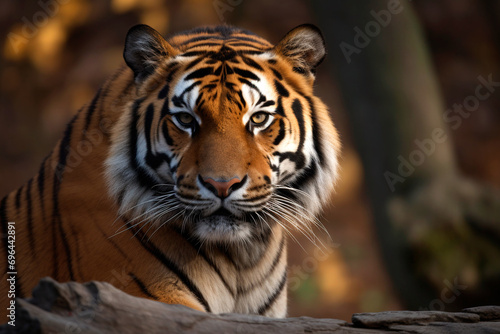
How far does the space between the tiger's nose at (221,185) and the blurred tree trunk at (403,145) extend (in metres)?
2.53

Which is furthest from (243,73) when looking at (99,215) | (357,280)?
(357,280)

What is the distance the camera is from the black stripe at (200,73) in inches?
99.5

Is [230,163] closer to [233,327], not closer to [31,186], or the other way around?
[233,327]

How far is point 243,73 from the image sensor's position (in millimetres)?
2549

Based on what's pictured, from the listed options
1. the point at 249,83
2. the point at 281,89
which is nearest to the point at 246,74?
the point at 249,83

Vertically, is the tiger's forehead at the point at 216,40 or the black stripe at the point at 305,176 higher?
the tiger's forehead at the point at 216,40

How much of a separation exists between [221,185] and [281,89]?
59cm

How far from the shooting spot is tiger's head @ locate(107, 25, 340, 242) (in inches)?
92.6

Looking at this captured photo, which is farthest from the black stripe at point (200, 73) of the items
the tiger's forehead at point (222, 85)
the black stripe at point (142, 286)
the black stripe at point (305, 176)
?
the black stripe at point (142, 286)

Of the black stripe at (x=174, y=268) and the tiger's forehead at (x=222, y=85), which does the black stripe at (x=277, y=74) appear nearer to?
the tiger's forehead at (x=222, y=85)

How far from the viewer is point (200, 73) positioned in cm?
254

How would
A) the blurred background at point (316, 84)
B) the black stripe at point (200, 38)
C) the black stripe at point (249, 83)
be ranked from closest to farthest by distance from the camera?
the black stripe at point (249, 83)
the black stripe at point (200, 38)
the blurred background at point (316, 84)

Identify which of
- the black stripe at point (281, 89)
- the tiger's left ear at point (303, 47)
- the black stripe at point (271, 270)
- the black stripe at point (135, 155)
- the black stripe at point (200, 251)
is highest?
the tiger's left ear at point (303, 47)

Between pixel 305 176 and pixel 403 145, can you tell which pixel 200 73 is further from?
pixel 403 145
